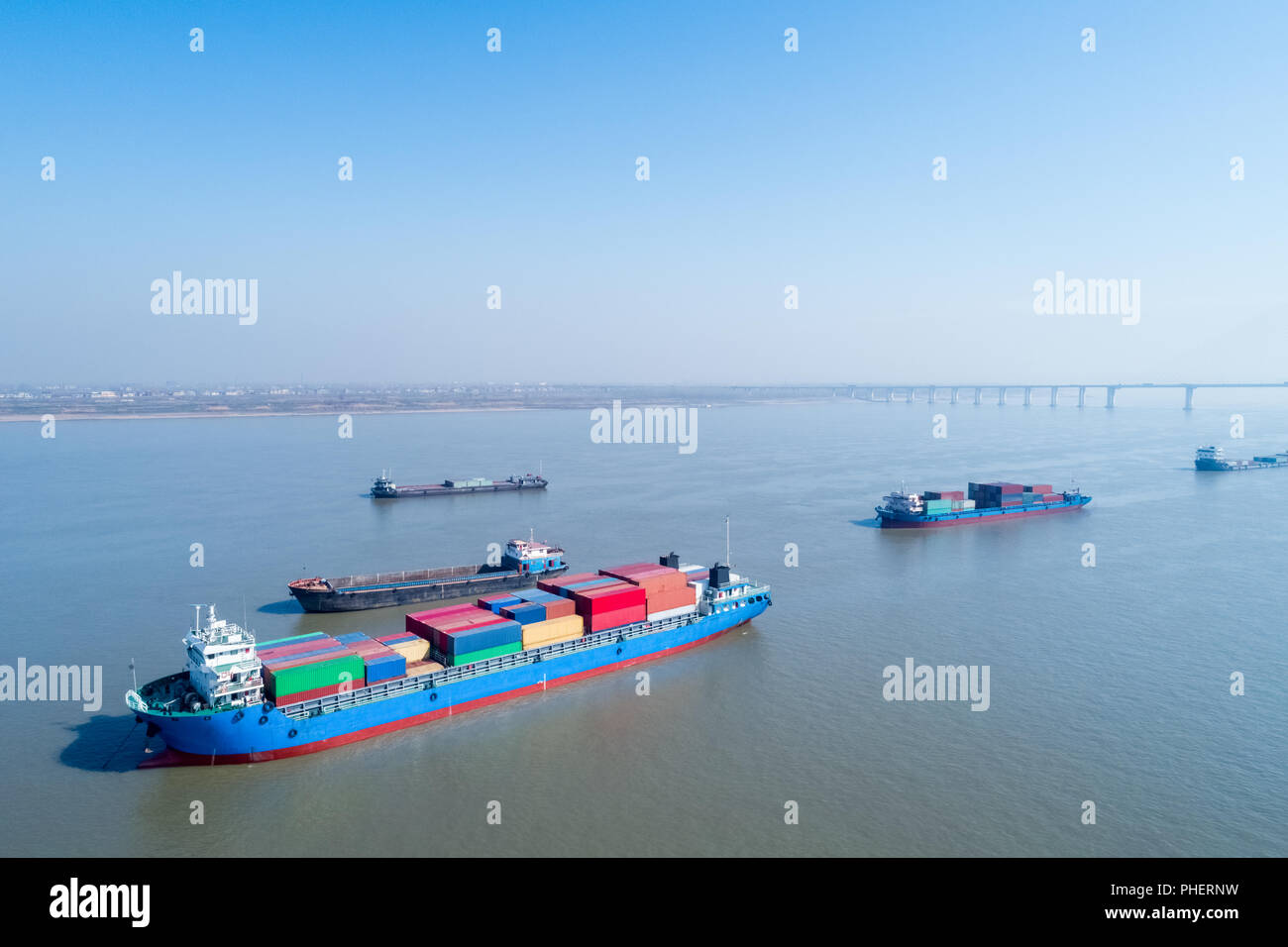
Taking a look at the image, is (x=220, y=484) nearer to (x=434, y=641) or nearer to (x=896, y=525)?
(x=434, y=641)

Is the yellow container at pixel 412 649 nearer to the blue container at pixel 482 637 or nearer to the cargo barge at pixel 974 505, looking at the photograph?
the blue container at pixel 482 637

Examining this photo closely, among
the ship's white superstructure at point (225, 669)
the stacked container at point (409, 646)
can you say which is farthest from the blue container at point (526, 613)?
the ship's white superstructure at point (225, 669)

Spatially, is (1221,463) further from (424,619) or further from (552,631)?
(424,619)

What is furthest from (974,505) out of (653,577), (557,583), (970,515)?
(557,583)

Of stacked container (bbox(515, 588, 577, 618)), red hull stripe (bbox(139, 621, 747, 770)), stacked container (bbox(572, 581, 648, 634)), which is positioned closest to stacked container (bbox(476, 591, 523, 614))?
stacked container (bbox(515, 588, 577, 618))
